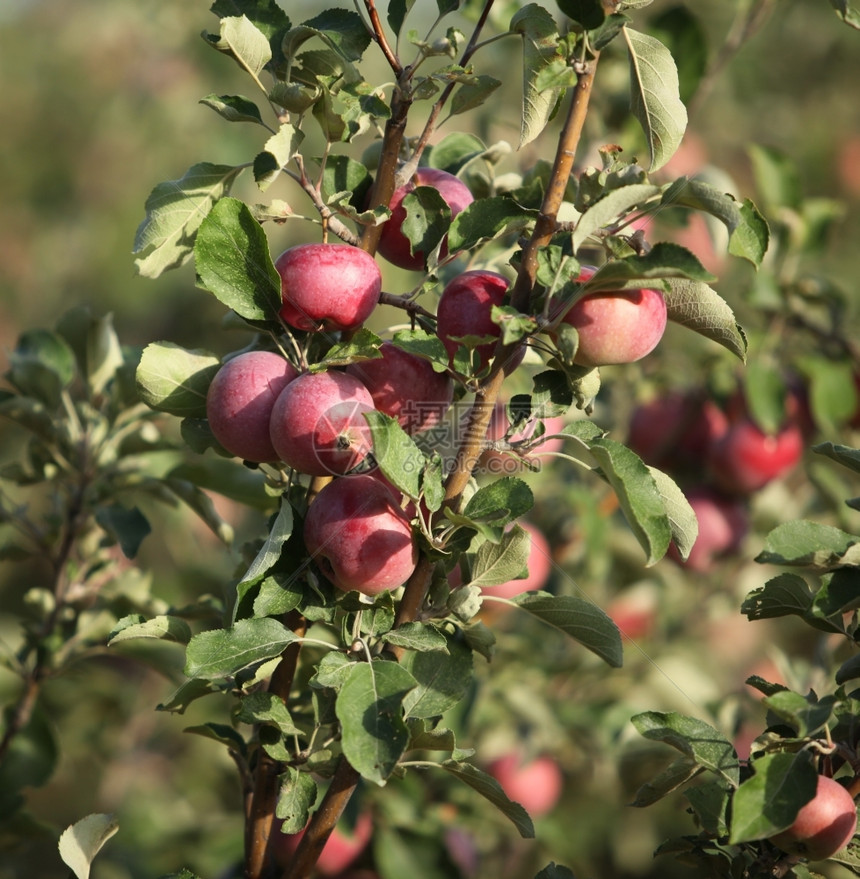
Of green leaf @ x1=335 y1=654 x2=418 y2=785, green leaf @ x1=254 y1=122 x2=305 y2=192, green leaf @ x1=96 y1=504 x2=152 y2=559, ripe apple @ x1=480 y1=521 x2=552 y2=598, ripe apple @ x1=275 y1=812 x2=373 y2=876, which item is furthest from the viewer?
ripe apple @ x1=480 y1=521 x2=552 y2=598

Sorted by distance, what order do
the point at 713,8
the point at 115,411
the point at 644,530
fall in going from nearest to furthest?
the point at 644,530 → the point at 115,411 → the point at 713,8

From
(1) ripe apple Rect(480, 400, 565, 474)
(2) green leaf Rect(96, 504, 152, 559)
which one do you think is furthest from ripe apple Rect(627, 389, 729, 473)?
(2) green leaf Rect(96, 504, 152, 559)

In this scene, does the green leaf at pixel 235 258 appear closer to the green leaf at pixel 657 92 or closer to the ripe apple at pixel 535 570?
the green leaf at pixel 657 92

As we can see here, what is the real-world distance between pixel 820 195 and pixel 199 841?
10.5 ft

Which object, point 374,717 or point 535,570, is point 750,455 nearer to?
point 535,570

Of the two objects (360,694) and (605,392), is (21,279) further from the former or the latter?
(360,694)

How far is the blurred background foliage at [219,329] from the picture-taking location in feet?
5.63

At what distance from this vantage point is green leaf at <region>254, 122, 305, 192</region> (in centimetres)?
77

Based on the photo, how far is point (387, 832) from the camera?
143 cm

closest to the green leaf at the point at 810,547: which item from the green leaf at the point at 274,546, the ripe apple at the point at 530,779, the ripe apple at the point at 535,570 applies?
the green leaf at the point at 274,546

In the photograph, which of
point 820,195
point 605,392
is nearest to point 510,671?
point 605,392

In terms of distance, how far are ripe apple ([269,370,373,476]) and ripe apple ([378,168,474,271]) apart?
0.56 feet

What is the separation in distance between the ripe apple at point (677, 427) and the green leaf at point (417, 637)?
3.70ft

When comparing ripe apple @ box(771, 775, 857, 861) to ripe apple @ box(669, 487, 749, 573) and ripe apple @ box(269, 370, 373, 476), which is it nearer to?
ripe apple @ box(269, 370, 373, 476)
